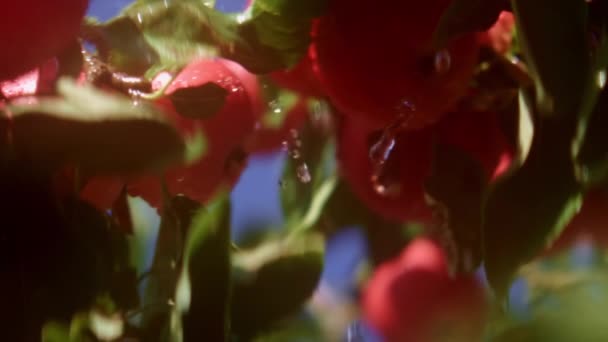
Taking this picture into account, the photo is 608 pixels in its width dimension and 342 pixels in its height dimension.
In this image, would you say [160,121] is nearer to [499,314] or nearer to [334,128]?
[499,314]

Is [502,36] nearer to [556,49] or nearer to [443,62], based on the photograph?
[443,62]

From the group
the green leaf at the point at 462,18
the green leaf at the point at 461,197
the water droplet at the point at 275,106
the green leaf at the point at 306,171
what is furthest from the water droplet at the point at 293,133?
the green leaf at the point at 462,18

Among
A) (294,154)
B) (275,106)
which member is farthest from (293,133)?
(275,106)

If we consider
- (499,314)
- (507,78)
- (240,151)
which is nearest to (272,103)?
(240,151)

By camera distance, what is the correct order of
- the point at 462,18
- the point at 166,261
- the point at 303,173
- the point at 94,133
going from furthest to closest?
the point at 303,173 → the point at 166,261 → the point at 462,18 → the point at 94,133

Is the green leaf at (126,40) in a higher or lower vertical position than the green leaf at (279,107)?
higher

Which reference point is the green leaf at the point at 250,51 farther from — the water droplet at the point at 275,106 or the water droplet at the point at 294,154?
the water droplet at the point at 294,154

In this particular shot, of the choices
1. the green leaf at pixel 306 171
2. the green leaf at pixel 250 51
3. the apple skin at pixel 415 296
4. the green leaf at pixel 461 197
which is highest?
the green leaf at pixel 250 51
